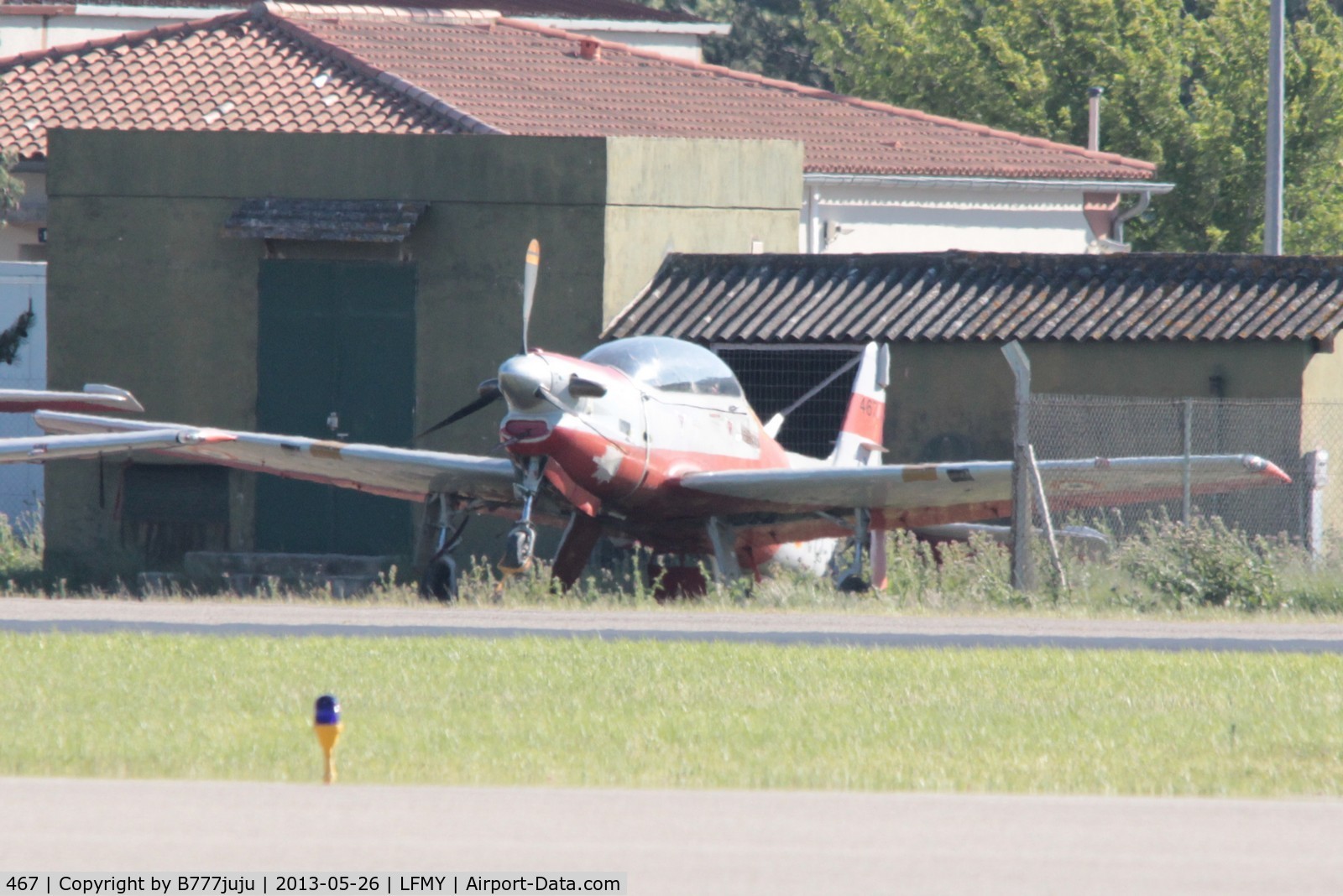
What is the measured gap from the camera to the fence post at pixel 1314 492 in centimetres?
1867

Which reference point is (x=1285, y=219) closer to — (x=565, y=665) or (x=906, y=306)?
(x=906, y=306)

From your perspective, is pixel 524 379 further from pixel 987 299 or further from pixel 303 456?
pixel 987 299

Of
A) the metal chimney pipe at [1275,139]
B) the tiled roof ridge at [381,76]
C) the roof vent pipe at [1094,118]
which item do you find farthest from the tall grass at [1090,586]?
the roof vent pipe at [1094,118]

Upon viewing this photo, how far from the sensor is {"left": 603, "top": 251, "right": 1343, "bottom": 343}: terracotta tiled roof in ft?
65.6

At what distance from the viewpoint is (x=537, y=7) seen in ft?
143

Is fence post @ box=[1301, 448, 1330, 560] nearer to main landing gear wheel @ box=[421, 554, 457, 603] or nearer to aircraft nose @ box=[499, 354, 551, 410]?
aircraft nose @ box=[499, 354, 551, 410]

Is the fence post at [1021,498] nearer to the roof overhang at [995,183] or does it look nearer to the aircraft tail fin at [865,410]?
the aircraft tail fin at [865,410]

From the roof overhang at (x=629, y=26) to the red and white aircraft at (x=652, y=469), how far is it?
75.3 ft

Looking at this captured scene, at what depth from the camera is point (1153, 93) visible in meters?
42.0

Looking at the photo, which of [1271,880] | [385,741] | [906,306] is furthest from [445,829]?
[906,306]

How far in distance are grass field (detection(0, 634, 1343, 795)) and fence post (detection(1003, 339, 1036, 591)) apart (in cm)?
420

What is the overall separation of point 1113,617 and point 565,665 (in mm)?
5572

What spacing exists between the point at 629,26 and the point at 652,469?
25.3 meters

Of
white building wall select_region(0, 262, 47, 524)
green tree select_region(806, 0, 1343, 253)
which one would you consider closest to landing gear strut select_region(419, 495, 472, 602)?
white building wall select_region(0, 262, 47, 524)
